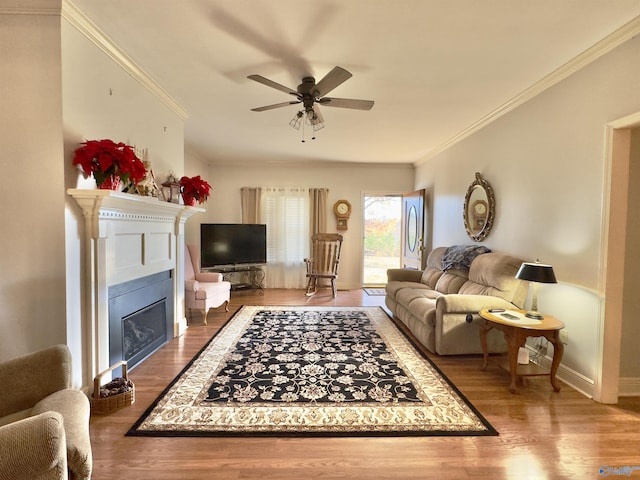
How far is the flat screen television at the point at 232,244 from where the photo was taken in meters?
5.24

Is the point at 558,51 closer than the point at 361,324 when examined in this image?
Yes

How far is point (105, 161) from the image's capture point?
2.03 meters

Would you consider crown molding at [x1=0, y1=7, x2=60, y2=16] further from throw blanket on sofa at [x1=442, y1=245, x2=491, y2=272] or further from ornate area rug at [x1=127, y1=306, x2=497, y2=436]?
throw blanket on sofa at [x1=442, y1=245, x2=491, y2=272]

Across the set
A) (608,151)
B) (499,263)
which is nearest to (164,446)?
(499,263)

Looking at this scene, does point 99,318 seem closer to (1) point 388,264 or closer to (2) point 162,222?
(2) point 162,222

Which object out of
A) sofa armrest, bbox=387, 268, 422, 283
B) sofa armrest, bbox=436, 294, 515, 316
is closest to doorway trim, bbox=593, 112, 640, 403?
sofa armrest, bbox=436, 294, 515, 316

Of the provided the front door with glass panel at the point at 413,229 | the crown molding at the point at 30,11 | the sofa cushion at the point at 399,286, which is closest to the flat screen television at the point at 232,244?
the sofa cushion at the point at 399,286

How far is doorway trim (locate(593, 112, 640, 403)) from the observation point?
2.21m

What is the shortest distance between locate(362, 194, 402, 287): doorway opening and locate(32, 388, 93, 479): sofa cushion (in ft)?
20.2

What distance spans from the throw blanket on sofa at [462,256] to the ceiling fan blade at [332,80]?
2582 mm

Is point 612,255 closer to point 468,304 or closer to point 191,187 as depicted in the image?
point 468,304

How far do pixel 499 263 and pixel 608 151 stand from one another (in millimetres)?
1276

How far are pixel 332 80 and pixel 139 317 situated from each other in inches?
104

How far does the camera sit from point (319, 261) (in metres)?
5.83
